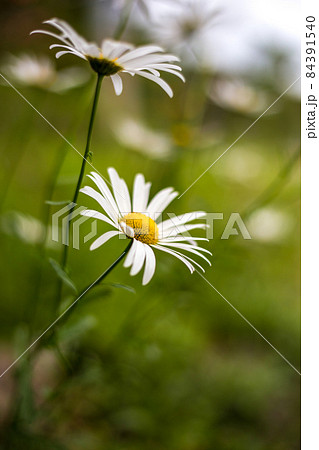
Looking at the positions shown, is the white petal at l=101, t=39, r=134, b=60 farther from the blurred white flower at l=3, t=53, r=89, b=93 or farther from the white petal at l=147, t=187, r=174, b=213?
the blurred white flower at l=3, t=53, r=89, b=93

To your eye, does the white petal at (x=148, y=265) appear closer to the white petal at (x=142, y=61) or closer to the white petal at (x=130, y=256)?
the white petal at (x=130, y=256)

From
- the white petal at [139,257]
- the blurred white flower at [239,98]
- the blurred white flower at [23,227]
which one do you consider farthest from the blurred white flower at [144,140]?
the white petal at [139,257]

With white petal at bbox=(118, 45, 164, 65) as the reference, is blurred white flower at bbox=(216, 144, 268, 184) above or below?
above

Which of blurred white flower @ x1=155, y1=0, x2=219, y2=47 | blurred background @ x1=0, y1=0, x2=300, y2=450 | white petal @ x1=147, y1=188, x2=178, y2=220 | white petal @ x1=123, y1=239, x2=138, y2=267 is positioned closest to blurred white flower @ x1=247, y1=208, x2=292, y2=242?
blurred background @ x1=0, y1=0, x2=300, y2=450

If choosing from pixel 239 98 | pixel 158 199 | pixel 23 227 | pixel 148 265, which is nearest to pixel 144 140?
pixel 239 98

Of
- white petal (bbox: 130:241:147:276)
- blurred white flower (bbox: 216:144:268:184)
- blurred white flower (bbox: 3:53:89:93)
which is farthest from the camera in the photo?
blurred white flower (bbox: 216:144:268:184)

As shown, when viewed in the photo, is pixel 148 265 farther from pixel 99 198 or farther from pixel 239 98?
pixel 239 98
